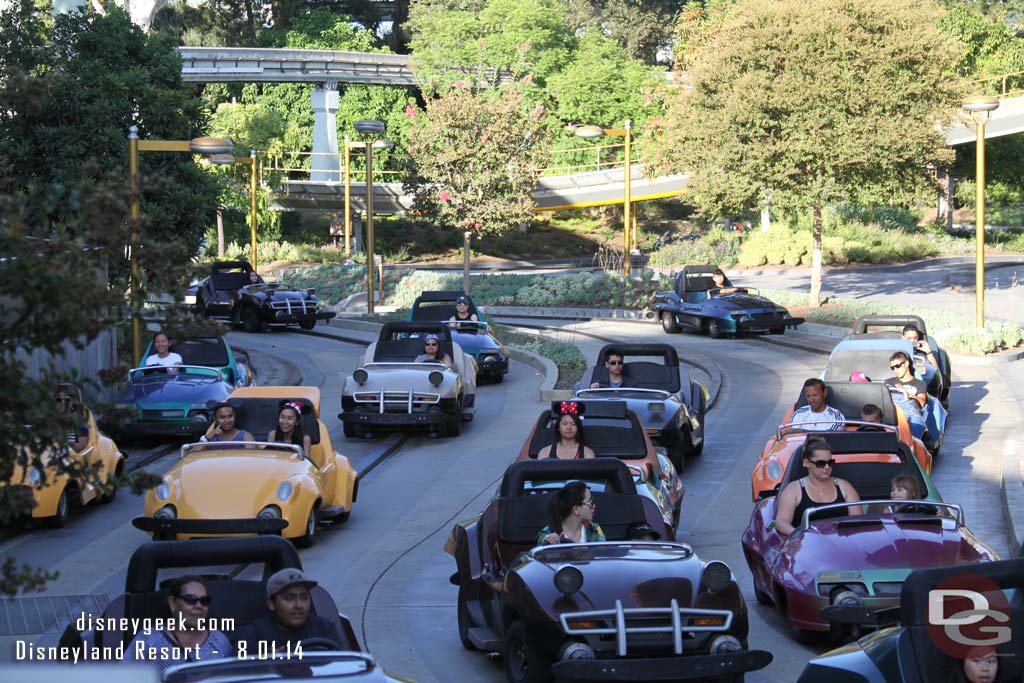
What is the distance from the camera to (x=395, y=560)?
43.6ft

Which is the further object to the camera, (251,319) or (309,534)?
(251,319)

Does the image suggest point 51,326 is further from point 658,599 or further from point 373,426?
point 373,426

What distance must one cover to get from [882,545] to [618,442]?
4.44 m

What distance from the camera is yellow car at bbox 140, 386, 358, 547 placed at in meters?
12.4

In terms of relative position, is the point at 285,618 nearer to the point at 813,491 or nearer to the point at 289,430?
the point at 813,491

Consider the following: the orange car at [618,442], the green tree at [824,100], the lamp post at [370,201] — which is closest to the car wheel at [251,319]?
the lamp post at [370,201]

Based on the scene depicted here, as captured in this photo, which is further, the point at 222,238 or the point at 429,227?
the point at 429,227

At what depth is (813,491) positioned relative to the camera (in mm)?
11398

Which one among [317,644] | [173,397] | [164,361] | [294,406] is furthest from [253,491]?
[164,361]

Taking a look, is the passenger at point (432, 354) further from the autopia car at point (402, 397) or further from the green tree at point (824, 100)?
the green tree at point (824, 100)

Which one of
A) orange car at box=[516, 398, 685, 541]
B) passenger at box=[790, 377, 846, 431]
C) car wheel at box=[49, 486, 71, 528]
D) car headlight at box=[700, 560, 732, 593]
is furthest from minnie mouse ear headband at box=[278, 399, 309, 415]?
car headlight at box=[700, 560, 732, 593]

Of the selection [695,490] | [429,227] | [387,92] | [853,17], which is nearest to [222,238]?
[429,227]

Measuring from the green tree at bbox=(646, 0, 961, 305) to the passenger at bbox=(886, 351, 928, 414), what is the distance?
1787 cm

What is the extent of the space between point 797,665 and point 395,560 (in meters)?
4.68
